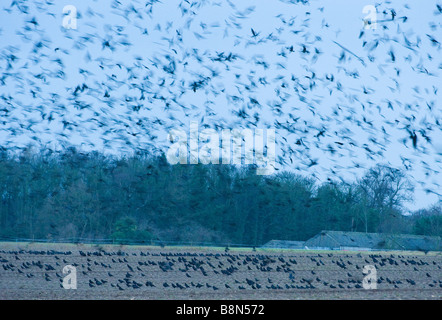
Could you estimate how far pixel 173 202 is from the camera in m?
62.3

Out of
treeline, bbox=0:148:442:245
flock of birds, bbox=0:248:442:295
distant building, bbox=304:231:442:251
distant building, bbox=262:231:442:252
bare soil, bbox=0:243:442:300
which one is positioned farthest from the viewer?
distant building, bbox=304:231:442:251

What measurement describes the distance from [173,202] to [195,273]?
90.7 feet

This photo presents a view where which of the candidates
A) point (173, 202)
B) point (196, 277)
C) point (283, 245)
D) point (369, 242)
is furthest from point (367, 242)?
point (196, 277)

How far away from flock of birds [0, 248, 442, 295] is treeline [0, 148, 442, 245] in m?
14.2

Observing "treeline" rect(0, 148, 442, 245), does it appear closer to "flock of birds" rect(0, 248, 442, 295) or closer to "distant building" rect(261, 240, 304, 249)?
"distant building" rect(261, 240, 304, 249)

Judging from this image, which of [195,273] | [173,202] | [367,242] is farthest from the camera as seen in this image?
[367,242]

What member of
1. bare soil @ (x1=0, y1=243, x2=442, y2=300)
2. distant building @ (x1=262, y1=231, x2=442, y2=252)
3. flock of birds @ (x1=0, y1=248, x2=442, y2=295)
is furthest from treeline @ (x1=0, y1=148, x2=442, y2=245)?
flock of birds @ (x1=0, y1=248, x2=442, y2=295)

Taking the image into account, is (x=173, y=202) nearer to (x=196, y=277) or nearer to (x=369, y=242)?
(x=369, y=242)

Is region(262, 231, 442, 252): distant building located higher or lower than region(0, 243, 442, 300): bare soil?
higher

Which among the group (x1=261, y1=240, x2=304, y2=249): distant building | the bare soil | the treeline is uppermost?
the treeline

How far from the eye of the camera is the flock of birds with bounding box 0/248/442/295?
2739 cm

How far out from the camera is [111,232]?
61.2 meters

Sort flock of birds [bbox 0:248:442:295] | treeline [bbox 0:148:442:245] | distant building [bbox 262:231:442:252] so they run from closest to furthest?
flock of birds [bbox 0:248:442:295], treeline [bbox 0:148:442:245], distant building [bbox 262:231:442:252]

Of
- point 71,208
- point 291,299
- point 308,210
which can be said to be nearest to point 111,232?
point 71,208
